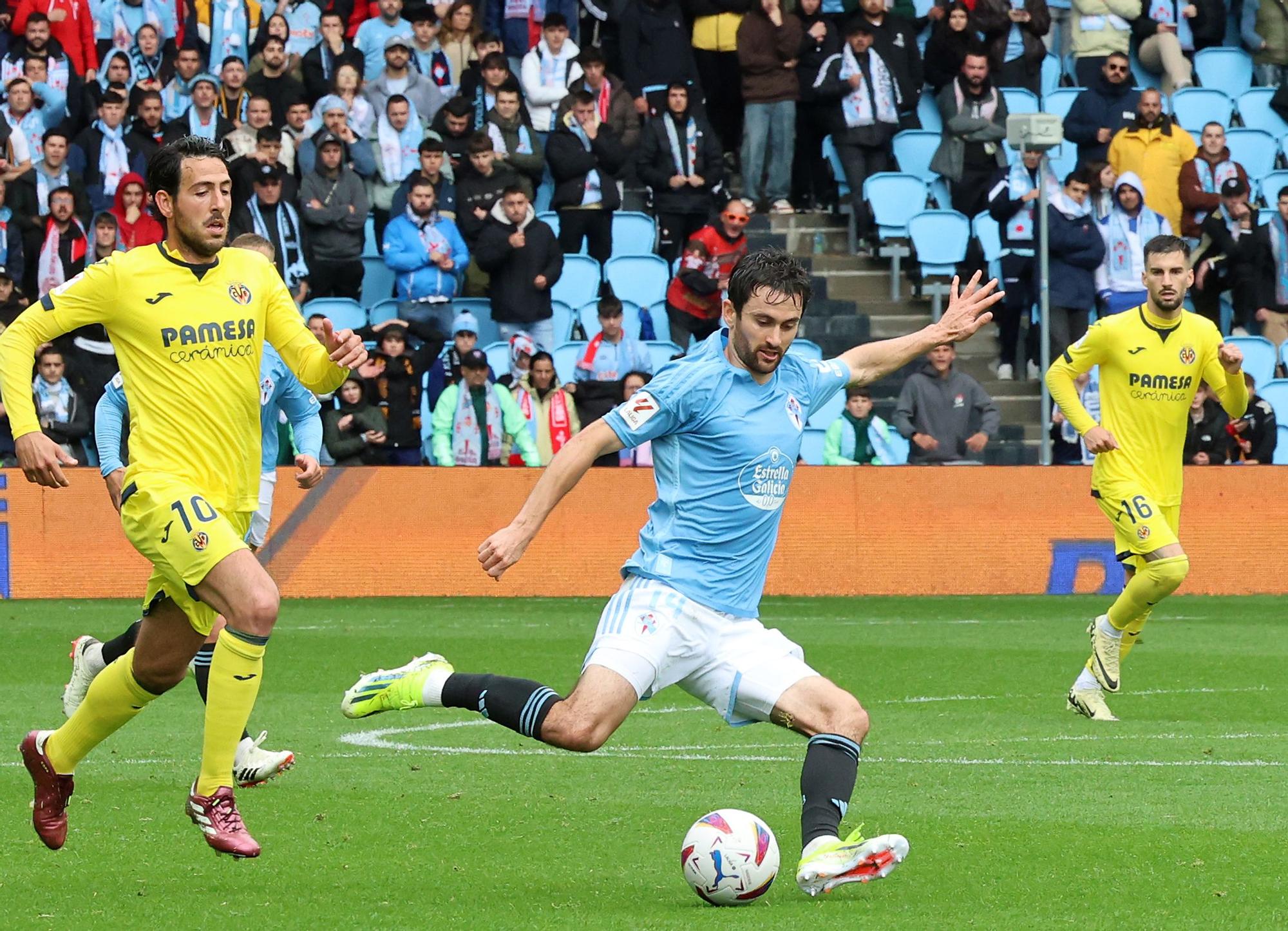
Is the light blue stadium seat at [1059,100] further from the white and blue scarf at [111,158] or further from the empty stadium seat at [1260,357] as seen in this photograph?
the white and blue scarf at [111,158]

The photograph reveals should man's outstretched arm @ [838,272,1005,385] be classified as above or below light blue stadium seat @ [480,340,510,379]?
above

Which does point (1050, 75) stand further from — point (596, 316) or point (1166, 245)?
point (1166, 245)

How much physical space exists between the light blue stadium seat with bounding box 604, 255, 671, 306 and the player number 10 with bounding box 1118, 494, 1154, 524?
9.96m

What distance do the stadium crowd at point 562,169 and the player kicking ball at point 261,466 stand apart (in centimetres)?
865

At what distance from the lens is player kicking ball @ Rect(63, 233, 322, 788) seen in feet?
27.9

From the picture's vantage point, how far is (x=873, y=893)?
6.24m

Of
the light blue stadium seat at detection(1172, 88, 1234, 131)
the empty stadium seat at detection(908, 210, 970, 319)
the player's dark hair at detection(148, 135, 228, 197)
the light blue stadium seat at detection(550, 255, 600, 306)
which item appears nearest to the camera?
the player's dark hair at detection(148, 135, 228, 197)

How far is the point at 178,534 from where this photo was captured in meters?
6.68

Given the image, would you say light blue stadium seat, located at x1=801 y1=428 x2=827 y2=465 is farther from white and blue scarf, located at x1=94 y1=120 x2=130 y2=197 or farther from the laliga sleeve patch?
the laliga sleeve patch

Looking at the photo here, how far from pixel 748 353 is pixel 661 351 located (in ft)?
44.0

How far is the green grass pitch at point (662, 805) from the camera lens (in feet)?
19.8

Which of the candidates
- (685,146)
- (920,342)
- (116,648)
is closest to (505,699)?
(920,342)

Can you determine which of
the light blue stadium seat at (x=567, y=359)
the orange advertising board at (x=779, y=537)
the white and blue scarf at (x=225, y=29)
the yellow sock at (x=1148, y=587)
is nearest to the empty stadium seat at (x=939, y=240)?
the orange advertising board at (x=779, y=537)

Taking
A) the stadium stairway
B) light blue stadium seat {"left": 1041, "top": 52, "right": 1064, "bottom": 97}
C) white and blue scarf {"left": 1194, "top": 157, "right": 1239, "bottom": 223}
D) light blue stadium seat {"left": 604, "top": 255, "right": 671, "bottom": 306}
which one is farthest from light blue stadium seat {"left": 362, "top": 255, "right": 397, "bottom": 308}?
white and blue scarf {"left": 1194, "top": 157, "right": 1239, "bottom": 223}
